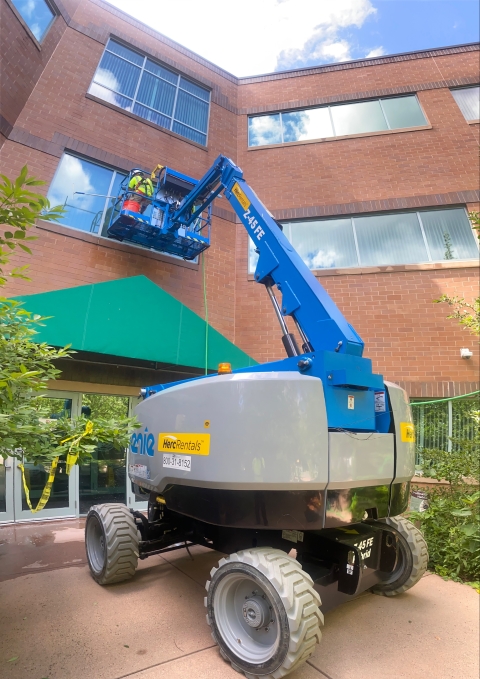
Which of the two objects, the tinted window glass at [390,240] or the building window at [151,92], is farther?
the building window at [151,92]

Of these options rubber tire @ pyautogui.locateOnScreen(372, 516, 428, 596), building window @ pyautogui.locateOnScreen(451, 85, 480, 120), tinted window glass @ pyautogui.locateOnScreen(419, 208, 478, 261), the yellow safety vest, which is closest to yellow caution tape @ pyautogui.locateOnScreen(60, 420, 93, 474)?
rubber tire @ pyautogui.locateOnScreen(372, 516, 428, 596)

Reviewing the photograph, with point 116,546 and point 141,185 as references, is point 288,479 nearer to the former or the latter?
point 116,546

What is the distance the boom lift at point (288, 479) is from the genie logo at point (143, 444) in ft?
0.07

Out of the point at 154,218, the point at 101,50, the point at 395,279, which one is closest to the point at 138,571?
the point at 154,218

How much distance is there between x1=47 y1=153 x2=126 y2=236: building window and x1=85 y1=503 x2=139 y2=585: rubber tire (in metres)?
6.49

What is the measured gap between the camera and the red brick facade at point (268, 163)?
27.7 feet

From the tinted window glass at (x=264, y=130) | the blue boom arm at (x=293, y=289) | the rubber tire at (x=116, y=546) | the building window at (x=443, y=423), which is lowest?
the rubber tire at (x=116, y=546)

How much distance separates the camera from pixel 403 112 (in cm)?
1131

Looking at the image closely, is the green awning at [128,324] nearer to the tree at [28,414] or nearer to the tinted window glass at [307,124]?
the tree at [28,414]

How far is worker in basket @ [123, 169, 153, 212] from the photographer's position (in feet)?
25.0

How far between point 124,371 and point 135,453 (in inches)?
172

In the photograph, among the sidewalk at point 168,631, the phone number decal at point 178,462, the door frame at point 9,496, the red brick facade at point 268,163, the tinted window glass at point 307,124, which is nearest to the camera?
the sidewalk at point 168,631

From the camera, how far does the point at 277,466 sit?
259cm

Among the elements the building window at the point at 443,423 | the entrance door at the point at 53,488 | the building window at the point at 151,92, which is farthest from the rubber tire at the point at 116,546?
the building window at the point at 151,92
